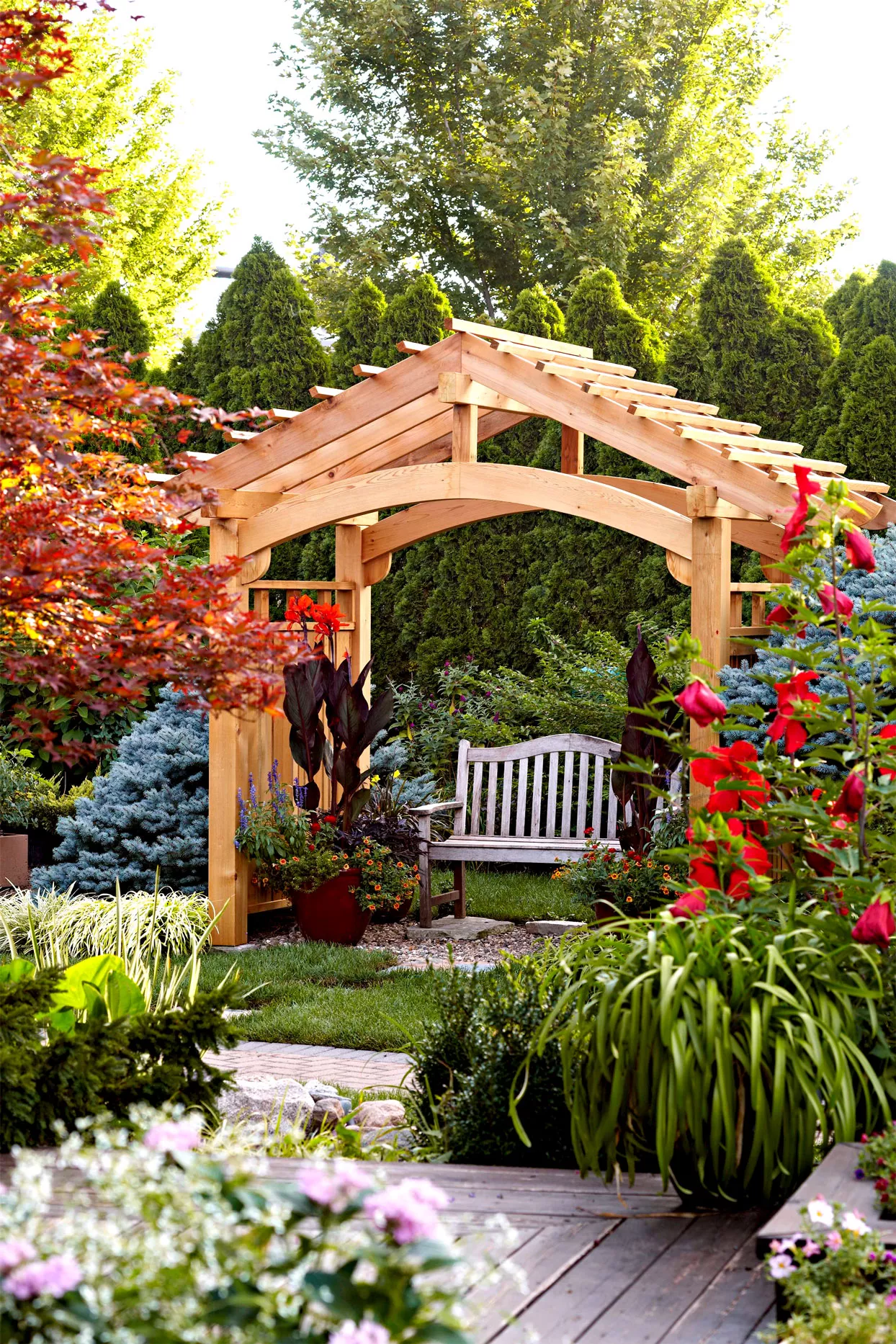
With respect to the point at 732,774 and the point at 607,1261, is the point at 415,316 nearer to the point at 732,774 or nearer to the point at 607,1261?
the point at 732,774

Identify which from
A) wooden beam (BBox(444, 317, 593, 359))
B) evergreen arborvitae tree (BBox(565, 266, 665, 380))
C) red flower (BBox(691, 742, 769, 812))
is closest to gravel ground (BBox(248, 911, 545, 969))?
wooden beam (BBox(444, 317, 593, 359))

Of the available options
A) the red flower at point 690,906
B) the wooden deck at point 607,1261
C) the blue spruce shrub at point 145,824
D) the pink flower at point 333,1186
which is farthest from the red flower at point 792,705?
the blue spruce shrub at point 145,824

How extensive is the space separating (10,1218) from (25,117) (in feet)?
54.0

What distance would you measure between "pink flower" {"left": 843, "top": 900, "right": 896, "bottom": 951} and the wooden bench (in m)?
4.17

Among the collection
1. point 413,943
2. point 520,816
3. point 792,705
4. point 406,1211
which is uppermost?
point 792,705

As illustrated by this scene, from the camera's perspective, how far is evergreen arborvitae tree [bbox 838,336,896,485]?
8805 millimetres

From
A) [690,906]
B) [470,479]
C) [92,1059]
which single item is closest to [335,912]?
[470,479]

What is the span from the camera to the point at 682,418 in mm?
6469

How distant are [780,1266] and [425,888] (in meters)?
5.30

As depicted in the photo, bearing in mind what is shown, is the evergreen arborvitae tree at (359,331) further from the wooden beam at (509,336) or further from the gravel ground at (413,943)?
the gravel ground at (413,943)

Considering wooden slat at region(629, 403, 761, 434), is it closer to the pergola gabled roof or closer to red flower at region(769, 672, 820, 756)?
the pergola gabled roof

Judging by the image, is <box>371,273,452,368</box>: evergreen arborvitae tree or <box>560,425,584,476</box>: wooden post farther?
<box>371,273,452,368</box>: evergreen arborvitae tree

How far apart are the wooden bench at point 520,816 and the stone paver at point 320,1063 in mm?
2291

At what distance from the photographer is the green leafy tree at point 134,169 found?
1650cm
